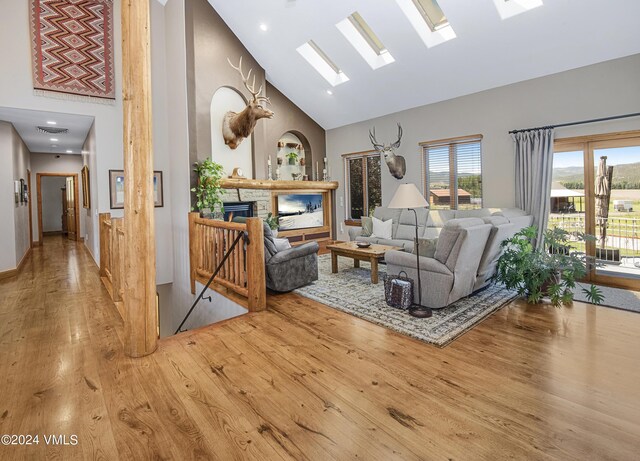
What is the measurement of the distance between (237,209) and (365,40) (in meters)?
3.89

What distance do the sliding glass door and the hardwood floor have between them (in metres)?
1.67

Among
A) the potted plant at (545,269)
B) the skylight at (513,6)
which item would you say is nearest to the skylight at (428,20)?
the skylight at (513,6)

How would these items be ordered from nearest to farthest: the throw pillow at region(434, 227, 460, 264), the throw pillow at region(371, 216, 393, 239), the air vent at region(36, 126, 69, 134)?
the throw pillow at region(434, 227, 460, 264), the air vent at region(36, 126, 69, 134), the throw pillow at region(371, 216, 393, 239)

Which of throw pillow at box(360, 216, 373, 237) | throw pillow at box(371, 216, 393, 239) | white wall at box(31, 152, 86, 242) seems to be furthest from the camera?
white wall at box(31, 152, 86, 242)

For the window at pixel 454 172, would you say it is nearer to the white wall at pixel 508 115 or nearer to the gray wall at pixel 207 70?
the white wall at pixel 508 115

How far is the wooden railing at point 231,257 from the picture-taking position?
3.64 metres

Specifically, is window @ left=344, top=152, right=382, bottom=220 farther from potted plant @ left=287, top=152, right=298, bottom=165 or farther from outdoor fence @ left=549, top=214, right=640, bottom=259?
outdoor fence @ left=549, top=214, right=640, bottom=259

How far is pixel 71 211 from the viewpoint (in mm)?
10188

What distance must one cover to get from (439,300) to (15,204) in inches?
279

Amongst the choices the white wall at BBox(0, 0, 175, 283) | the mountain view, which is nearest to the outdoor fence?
the mountain view

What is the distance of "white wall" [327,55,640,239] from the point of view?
4434 mm

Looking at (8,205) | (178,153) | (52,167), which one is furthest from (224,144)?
(52,167)

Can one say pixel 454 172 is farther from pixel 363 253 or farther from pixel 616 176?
pixel 363 253

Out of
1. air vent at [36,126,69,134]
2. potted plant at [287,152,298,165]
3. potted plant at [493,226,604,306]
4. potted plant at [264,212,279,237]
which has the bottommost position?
potted plant at [493,226,604,306]
